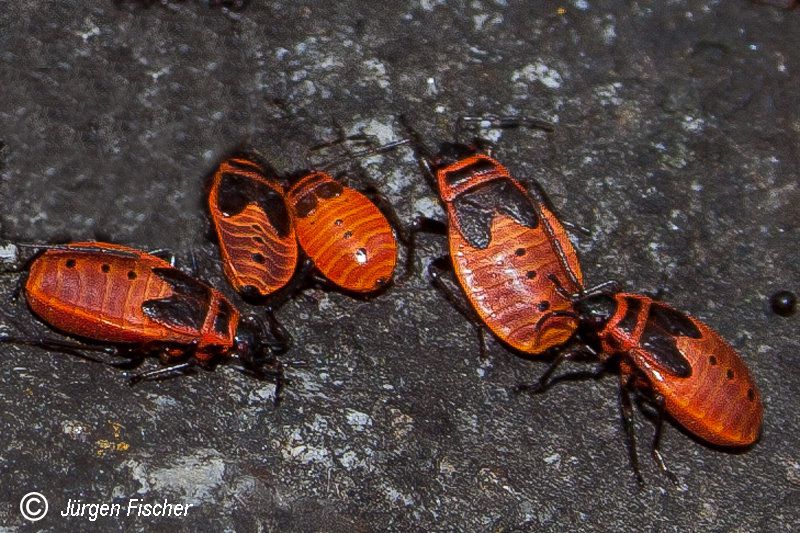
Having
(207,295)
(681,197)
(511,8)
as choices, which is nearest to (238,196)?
(207,295)

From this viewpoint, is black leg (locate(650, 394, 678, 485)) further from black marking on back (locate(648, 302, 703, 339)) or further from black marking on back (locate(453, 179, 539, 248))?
black marking on back (locate(453, 179, 539, 248))

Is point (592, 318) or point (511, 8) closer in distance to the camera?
point (592, 318)

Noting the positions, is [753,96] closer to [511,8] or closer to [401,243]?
[511,8]

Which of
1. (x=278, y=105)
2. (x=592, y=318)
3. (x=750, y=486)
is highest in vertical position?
(x=278, y=105)

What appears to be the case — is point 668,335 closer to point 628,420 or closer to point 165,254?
point 628,420

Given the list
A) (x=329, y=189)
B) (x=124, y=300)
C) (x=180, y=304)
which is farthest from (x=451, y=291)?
(x=124, y=300)

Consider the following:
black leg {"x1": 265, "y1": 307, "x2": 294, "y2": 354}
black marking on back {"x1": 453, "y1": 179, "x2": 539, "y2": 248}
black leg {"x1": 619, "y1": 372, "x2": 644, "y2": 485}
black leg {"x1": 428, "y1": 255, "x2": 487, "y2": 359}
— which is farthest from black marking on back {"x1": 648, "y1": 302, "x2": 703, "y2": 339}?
black leg {"x1": 265, "y1": 307, "x2": 294, "y2": 354}

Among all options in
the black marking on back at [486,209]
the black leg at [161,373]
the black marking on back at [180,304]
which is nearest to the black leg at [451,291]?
the black marking on back at [486,209]
